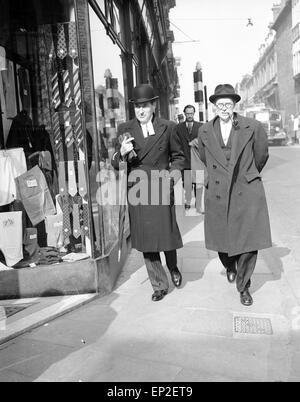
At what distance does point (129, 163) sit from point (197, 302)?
1388mm

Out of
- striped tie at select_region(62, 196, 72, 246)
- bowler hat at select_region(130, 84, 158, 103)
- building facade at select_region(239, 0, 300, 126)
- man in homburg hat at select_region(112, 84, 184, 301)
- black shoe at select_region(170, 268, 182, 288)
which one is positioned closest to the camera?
bowler hat at select_region(130, 84, 158, 103)

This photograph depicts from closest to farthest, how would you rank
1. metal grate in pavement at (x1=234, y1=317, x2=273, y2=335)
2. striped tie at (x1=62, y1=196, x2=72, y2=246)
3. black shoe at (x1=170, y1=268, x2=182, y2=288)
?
1. metal grate in pavement at (x1=234, y1=317, x2=273, y2=335)
2. black shoe at (x1=170, y1=268, x2=182, y2=288)
3. striped tie at (x1=62, y1=196, x2=72, y2=246)

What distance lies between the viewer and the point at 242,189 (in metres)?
3.92

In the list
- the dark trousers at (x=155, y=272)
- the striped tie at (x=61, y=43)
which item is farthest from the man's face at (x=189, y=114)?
the dark trousers at (x=155, y=272)

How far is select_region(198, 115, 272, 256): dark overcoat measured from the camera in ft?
12.7

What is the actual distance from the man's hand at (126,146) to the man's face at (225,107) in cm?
80

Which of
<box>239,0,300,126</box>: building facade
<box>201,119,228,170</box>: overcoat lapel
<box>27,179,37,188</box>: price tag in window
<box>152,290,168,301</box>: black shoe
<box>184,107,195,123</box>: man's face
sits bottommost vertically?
<box>152,290,168,301</box>: black shoe

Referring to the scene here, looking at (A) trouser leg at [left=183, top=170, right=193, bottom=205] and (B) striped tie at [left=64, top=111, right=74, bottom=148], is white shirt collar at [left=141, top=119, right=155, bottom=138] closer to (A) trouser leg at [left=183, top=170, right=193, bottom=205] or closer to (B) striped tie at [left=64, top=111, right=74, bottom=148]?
(B) striped tie at [left=64, top=111, right=74, bottom=148]

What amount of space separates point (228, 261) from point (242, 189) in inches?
34.2

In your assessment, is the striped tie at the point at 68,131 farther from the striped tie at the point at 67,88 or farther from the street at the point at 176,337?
the street at the point at 176,337

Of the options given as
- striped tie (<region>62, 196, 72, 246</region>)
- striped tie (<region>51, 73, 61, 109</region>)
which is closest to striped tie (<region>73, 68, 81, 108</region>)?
striped tie (<region>51, 73, 61, 109</region>)

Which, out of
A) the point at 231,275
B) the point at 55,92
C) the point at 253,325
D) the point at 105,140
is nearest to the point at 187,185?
the point at 105,140

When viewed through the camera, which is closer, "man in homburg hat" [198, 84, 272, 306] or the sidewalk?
the sidewalk

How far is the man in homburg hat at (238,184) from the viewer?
3889 millimetres
